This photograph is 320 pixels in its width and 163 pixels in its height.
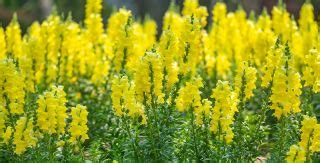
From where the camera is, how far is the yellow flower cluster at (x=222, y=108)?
6.56 m

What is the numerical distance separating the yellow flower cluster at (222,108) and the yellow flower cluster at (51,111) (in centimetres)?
143

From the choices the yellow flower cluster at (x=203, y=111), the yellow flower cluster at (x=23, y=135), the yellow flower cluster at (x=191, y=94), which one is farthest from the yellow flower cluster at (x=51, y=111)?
the yellow flower cluster at (x=203, y=111)

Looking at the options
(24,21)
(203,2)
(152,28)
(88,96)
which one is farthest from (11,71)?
(24,21)

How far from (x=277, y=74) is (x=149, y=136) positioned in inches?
58.8

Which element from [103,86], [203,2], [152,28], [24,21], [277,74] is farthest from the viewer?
[24,21]

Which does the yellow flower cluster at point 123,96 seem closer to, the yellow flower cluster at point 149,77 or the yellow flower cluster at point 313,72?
the yellow flower cluster at point 149,77

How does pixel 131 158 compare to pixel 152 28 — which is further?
pixel 152 28

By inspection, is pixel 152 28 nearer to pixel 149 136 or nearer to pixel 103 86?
pixel 103 86

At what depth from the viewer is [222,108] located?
260 inches

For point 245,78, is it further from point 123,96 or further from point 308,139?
point 123,96

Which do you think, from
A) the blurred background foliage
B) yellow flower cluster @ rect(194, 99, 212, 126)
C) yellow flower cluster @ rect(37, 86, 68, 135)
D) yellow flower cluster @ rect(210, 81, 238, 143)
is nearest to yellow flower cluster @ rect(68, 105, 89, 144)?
yellow flower cluster @ rect(37, 86, 68, 135)

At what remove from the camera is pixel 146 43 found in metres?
11.5

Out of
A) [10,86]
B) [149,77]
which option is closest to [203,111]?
[149,77]

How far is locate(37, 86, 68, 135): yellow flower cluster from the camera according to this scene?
6.50 m
